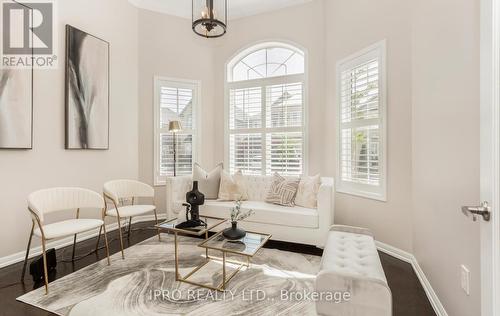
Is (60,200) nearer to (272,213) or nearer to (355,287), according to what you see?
(272,213)

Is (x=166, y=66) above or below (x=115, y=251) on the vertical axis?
above

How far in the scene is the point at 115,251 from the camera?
295 cm

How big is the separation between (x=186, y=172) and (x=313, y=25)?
338 centimetres

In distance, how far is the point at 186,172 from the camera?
4535 millimetres

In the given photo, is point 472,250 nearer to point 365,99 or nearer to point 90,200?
point 365,99

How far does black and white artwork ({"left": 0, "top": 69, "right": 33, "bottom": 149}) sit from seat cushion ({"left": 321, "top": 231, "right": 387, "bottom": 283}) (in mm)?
3319

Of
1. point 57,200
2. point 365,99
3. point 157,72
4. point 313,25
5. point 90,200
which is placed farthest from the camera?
point 157,72

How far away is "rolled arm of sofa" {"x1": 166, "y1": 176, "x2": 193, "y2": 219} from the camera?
357 centimetres

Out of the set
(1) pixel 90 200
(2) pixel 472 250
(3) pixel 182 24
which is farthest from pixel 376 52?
(1) pixel 90 200

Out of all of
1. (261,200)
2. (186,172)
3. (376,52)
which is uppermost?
(376,52)

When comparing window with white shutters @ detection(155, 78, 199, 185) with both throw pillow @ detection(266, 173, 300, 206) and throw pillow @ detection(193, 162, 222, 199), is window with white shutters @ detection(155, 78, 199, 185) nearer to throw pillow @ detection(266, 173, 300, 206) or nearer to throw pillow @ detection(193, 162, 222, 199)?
throw pillow @ detection(193, 162, 222, 199)

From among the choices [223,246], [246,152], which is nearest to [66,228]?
[223,246]

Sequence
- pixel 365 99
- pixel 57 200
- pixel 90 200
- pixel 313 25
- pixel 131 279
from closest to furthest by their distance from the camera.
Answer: pixel 131 279, pixel 57 200, pixel 90 200, pixel 365 99, pixel 313 25

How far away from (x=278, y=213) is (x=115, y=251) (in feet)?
6.75
